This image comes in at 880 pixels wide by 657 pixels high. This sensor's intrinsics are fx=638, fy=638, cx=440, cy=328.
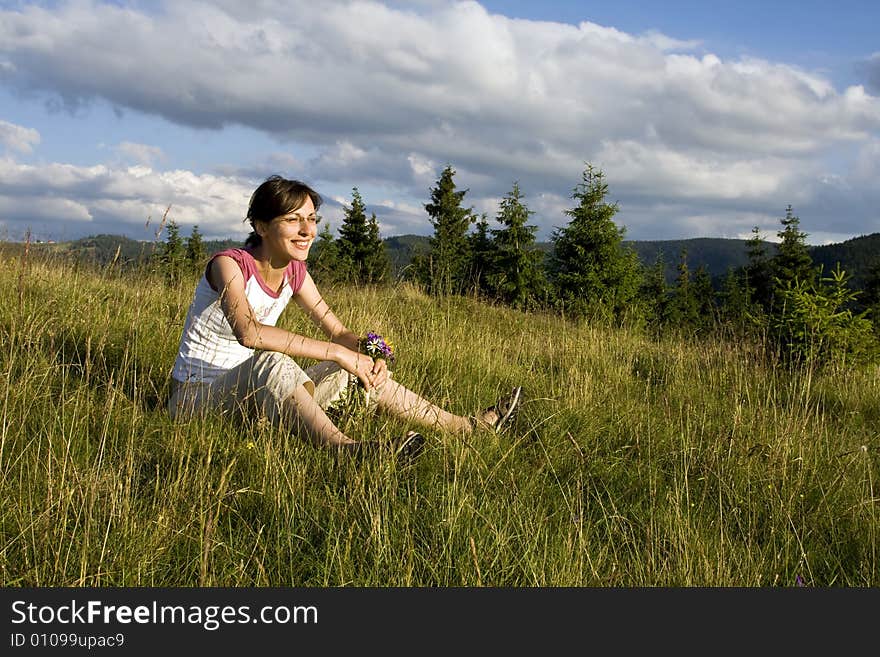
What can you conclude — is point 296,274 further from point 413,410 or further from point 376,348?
point 413,410

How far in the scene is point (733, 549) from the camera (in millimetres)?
2268

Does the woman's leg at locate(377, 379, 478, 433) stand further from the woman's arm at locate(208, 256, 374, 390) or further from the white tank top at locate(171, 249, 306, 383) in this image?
the white tank top at locate(171, 249, 306, 383)

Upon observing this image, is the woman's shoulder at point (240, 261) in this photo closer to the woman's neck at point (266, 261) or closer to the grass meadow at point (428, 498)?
the woman's neck at point (266, 261)

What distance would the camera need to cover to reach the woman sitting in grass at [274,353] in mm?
3000

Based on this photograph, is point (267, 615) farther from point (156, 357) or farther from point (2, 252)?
point (2, 252)

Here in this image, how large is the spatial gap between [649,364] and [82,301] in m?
5.04

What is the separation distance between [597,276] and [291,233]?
63.1ft

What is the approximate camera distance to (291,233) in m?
3.38

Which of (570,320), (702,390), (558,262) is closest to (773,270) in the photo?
(558,262)

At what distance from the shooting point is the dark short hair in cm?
336

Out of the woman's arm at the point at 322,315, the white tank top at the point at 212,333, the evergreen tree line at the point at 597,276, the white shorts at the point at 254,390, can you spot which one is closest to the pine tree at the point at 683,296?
the evergreen tree line at the point at 597,276

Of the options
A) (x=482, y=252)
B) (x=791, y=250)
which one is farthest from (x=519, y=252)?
(x=791, y=250)

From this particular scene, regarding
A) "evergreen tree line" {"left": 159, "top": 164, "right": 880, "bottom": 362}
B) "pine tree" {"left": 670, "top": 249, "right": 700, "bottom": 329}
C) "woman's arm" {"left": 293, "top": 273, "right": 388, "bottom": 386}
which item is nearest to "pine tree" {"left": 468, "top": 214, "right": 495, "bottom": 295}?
"evergreen tree line" {"left": 159, "top": 164, "right": 880, "bottom": 362}

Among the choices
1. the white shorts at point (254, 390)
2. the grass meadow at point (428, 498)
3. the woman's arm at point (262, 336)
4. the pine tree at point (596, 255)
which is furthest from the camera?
the pine tree at point (596, 255)
